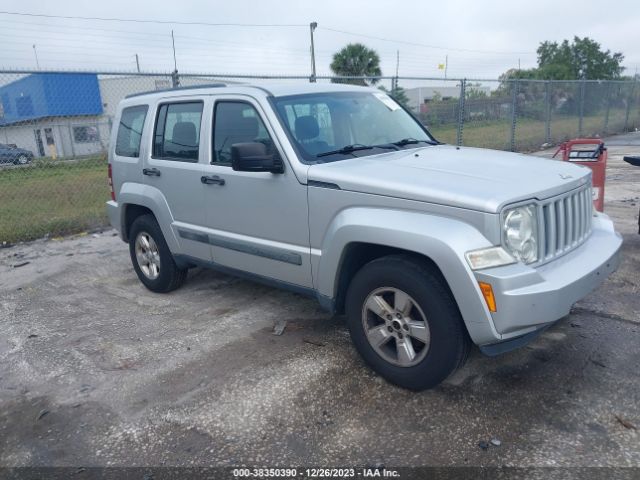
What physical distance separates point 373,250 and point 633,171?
10.4 metres

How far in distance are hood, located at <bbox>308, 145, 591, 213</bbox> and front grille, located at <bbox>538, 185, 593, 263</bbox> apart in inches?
2.7

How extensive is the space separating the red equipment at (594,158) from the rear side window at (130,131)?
14.3 feet

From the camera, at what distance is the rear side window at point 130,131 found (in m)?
5.36

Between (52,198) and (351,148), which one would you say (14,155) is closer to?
(52,198)

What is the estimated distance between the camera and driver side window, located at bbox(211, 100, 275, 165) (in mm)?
4164

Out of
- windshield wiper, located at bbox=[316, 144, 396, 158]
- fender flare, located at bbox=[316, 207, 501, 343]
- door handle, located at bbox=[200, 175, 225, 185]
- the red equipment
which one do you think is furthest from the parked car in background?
the red equipment

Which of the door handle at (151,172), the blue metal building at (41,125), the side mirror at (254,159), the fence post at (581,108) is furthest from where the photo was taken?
the fence post at (581,108)

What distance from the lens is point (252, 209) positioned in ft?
13.7

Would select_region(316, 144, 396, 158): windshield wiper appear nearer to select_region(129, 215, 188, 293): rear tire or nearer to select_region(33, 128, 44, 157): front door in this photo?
select_region(129, 215, 188, 293): rear tire

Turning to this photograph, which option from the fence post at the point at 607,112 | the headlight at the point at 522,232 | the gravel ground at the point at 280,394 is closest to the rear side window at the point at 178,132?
the gravel ground at the point at 280,394

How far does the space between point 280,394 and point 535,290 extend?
5.48 ft

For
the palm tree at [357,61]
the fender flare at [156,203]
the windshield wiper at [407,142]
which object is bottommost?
the fender flare at [156,203]

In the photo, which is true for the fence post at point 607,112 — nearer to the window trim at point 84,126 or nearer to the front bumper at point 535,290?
the window trim at point 84,126

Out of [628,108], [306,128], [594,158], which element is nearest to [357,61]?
[628,108]
